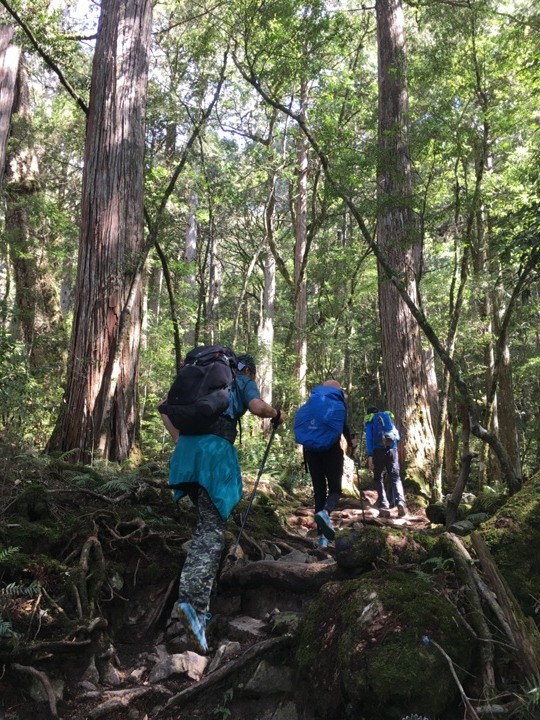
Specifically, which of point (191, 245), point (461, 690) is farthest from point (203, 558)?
point (191, 245)

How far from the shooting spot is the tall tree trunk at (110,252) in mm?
7254

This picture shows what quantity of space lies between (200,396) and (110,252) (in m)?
4.60

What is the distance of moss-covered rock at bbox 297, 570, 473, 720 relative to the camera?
2.43 m

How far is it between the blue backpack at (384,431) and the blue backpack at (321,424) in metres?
2.39

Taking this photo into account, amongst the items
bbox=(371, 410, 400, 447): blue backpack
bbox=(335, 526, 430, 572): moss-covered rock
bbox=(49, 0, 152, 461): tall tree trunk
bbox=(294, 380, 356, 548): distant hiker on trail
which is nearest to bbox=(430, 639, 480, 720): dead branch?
bbox=(335, 526, 430, 572): moss-covered rock

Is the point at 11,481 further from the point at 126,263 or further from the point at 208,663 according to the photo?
the point at 126,263

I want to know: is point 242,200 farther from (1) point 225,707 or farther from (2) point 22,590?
(1) point 225,707

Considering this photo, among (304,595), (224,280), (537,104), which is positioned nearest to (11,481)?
(304,595)

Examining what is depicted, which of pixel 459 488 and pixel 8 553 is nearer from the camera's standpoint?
pixel 8 553

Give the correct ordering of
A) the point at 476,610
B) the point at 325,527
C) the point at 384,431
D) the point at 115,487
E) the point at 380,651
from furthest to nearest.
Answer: the point at 384,431 < the point at 325,527 < the point at 115,487 < the point at 476,610 < the point at 380,651

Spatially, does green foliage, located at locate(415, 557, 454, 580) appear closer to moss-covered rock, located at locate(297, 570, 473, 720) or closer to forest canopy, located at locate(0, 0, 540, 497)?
moss-covered rock, located at locate(297, 570, 473, 720)

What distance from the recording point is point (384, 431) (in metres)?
8.69

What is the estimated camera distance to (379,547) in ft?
12.4

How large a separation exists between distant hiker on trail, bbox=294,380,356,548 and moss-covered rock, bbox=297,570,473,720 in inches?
127
